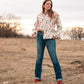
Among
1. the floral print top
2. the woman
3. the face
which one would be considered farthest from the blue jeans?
the face

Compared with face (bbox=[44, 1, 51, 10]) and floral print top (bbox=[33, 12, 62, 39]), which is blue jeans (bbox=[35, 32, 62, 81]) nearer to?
floral print top (bbox=[33, 12, 62, 39])

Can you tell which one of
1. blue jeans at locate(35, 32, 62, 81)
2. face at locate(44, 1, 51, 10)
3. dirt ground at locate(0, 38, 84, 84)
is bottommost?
dirt ground at locate(0, 38, 84, 84)

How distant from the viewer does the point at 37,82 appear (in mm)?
4902

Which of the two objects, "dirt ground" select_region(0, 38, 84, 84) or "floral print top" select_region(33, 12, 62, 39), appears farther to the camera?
"dirt ground" select_region(0, 38, 84, 84)

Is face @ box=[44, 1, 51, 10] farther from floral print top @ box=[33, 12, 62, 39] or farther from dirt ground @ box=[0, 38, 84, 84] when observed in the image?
dirt ground @ box=[0, 38, 84, 84]

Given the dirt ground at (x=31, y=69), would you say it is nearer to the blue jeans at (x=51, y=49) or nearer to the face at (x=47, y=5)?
the blue jeans at (x=51, y=49)

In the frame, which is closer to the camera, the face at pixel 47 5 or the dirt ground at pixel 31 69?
the face at pixel 47 5

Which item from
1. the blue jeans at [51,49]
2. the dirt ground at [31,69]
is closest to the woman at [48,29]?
the blue jeans at [51,49]

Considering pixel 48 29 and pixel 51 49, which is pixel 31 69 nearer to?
pixel 51 49

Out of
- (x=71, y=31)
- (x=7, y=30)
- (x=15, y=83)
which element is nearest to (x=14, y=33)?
(x=7, y=30)

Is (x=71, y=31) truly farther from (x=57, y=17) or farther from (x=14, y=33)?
(x=57, y=17)

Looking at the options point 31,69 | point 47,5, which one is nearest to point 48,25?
point 47,5

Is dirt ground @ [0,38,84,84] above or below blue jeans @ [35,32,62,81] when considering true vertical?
below

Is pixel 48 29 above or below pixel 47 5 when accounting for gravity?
below
